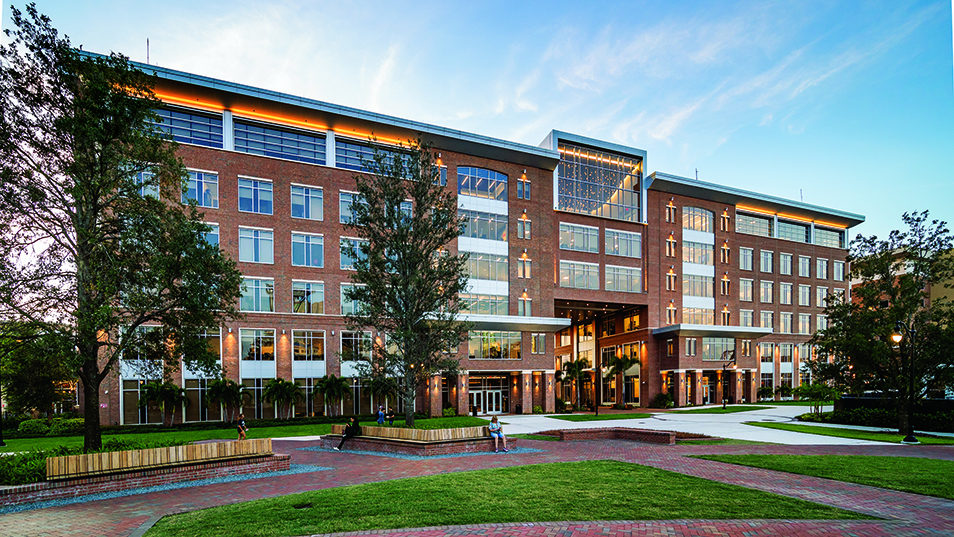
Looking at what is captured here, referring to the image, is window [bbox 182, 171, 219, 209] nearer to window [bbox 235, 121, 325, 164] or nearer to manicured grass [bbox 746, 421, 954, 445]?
window [bbox 235, 121, 325, 164]

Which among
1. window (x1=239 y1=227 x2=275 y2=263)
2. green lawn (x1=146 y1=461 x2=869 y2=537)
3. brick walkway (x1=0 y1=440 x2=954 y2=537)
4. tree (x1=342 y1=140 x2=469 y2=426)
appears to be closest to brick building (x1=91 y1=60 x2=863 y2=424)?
window (x1=239 y1=227 x2=275 y2=263)

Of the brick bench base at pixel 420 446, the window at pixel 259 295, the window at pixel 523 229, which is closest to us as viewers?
the brick bench base at pixel 420 446

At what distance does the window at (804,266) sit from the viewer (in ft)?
224

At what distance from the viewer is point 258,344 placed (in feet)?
130

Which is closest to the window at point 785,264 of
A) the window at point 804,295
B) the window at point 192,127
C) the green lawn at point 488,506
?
the window at point 804,295

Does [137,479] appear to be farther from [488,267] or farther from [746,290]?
[746,290]

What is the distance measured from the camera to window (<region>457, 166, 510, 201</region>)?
1873 inches

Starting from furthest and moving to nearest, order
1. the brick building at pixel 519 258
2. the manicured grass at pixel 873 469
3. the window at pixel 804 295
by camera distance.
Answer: the window at pixel 804 295 < the brick building at pixel 519 258 < the manicured grass at pixel 873 469

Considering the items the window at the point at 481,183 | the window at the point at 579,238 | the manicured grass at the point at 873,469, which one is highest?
the window at the point at 481,183

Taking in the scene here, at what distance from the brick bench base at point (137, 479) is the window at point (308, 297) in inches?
1019

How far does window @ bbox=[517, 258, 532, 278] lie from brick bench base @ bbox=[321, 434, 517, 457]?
28.4m

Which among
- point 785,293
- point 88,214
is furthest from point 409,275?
point 785,293

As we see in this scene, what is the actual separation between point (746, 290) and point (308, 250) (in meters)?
50.8

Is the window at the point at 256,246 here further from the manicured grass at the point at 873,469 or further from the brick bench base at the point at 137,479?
the manicured grass at the point at 873,469
